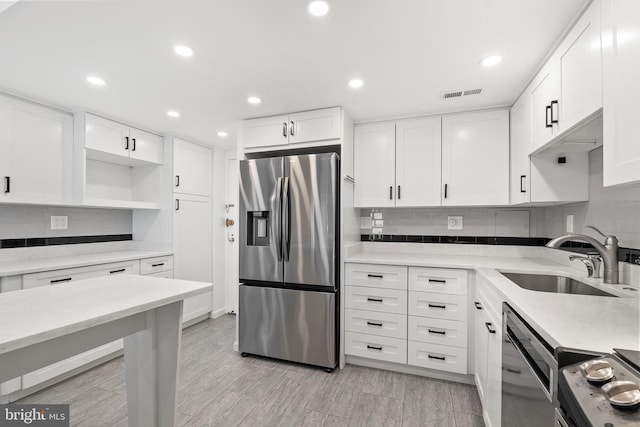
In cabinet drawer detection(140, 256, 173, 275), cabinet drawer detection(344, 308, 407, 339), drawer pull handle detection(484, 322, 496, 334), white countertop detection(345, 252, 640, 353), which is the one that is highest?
white countertop detection(345, 252, 640, 353)

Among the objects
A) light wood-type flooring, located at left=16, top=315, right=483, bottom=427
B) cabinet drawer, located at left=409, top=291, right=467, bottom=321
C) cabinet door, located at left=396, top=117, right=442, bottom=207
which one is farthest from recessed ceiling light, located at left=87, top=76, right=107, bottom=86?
cabinet drawer, located at left=409, top=291, right=467, bottom=321

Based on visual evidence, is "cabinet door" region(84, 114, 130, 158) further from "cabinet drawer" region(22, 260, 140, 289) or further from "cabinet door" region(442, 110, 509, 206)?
"cabinet door" region(442, 110, 509, 206)

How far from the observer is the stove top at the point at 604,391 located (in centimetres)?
53

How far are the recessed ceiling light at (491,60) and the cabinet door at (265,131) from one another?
1.62m

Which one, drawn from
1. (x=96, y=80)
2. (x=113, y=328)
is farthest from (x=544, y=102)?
(x=96, y=80)

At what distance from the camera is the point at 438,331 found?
232cm

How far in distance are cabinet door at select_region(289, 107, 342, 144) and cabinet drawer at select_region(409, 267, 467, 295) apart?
1.38m

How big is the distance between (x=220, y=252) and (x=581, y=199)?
12.6ft

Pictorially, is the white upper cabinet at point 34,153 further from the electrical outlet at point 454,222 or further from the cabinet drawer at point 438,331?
A: the electrical outlet at point 454,222

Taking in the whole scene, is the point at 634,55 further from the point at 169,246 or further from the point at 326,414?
the point at 169,246

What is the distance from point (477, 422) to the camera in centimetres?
184

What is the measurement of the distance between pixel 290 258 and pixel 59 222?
2.35 meters

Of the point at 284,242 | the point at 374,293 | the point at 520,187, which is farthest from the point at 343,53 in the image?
the point at 374,293

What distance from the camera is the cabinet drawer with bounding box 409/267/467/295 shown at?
226 cm
